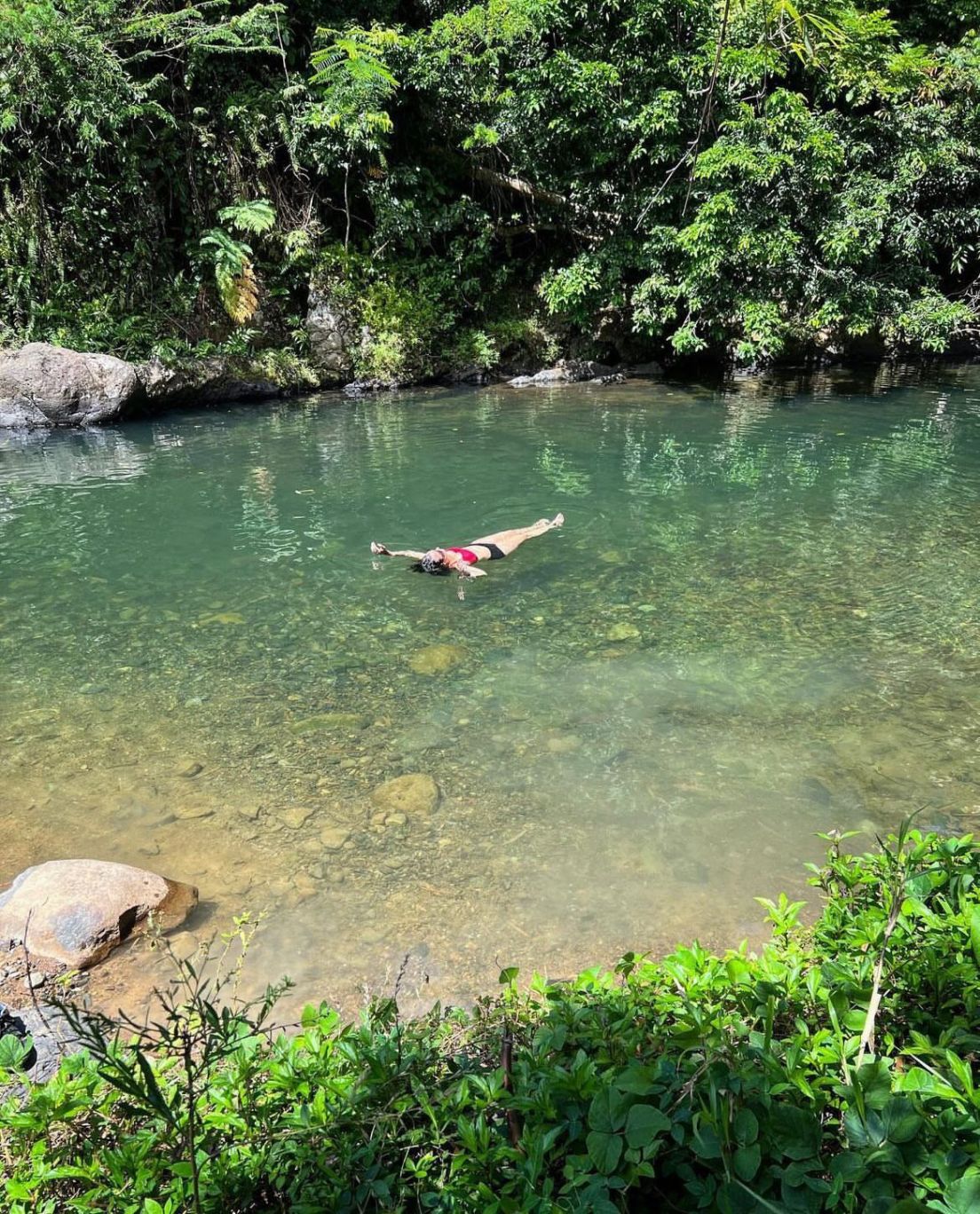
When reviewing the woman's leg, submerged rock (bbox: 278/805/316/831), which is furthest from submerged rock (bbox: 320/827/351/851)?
the woman's leg

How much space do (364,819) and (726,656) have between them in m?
3.13

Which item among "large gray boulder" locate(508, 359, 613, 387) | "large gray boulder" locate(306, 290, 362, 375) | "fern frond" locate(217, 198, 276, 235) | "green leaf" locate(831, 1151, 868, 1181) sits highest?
"fern frond" locate(217, 198, 276, 235)

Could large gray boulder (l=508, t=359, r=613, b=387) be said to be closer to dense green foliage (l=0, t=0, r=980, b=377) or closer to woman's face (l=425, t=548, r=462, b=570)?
dense green foliage (l=0, t=0, r=980, b=377)

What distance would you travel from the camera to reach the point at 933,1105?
151cm

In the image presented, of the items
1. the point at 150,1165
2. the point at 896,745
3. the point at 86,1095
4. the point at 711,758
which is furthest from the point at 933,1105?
the point at 896,745

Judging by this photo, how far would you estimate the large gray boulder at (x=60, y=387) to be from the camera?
14758 mm

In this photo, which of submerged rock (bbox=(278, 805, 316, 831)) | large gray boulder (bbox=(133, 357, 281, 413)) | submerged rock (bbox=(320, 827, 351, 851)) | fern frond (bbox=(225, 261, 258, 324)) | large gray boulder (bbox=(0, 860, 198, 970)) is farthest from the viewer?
fern frond (bbox=(225, 261, 258, 324))

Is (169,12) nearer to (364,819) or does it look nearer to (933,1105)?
(364,819)

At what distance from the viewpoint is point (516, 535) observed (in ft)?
27.9

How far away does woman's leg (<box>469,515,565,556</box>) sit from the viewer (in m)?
8.28

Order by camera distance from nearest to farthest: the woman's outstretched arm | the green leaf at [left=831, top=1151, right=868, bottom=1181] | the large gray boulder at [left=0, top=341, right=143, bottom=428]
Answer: the green leaf at [left=831, top=1151, right=868, bottom=1181], the woman's outstretched arm, the large gray boulder at [left=0, top=341, right=143, bottom=428]

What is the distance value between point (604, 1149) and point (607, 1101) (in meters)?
0.09

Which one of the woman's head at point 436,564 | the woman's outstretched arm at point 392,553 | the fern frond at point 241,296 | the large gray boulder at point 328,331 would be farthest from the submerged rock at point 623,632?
the fern frond at point 241,296

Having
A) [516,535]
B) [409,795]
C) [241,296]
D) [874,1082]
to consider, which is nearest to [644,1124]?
[874,1082]
